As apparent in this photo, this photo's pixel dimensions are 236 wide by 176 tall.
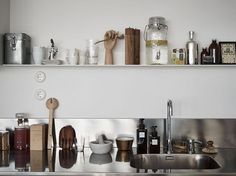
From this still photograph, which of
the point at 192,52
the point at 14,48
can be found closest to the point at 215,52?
the point at 192,52

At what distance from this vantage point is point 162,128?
230 cm

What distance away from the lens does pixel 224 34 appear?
2338 millimetres

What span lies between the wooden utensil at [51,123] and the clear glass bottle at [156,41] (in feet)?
2.56

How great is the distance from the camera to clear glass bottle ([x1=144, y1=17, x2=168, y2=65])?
2219 mm

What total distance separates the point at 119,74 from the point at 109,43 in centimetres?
25

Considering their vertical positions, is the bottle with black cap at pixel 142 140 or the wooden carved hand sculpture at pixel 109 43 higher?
the wooden carved hand sculpture at pixel 109 43

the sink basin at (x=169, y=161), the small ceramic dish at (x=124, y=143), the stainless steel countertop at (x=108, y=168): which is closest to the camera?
the stainless steel countertop at (x=108, y=168)

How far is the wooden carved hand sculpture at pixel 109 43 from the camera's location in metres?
2.29

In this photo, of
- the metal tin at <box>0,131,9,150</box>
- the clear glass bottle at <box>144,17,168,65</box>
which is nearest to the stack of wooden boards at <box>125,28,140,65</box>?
the clear glass bottle at <box>144,17,168,65</box>

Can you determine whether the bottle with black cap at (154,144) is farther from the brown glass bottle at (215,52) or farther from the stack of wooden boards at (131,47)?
the brown glass bottle at (215,52)

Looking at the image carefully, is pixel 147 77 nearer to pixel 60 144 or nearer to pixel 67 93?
pixel 67 93

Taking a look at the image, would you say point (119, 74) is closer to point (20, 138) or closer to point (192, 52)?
point (192, 52)

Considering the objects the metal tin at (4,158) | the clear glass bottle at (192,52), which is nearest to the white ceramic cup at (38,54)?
the metal tin at (4,158)

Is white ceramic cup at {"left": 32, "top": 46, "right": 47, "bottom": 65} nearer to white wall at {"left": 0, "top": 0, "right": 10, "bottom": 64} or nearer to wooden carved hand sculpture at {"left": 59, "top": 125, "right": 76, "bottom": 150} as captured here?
white wall at {"left": 0, "top": 0, "right": 10, "bottom": 64}
